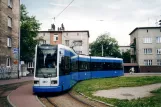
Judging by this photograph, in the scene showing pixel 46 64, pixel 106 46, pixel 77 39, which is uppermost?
pixel 77 39

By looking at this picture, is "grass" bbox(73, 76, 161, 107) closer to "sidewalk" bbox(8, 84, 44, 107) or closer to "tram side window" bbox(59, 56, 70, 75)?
"tram side window" bbox(59, 56, 70, 75)

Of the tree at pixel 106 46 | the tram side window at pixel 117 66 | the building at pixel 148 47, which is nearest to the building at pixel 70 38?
the building at pixel 148 47

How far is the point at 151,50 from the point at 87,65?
40.5 meters

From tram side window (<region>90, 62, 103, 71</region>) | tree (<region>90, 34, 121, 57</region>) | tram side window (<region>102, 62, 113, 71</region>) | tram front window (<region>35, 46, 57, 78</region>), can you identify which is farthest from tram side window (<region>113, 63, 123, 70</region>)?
tree (<region>90, 34, 121, 57</region>)

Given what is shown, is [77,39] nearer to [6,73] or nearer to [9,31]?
[9,31]

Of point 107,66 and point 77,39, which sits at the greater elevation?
point 77,39

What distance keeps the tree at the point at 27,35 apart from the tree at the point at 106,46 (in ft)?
134

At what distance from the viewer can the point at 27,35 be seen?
166 feet

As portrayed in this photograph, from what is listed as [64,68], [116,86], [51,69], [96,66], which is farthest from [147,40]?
[51,69]

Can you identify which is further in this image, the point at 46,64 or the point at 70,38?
the point at 70,38

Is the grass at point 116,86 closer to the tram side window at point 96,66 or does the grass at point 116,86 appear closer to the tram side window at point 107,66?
the tram side window at point 96,66

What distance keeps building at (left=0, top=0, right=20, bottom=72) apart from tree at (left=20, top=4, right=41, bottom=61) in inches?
465

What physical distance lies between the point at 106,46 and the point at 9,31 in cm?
5936

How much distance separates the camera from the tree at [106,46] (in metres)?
89.6
